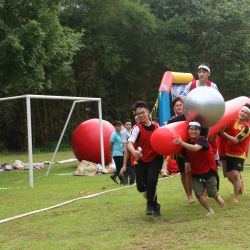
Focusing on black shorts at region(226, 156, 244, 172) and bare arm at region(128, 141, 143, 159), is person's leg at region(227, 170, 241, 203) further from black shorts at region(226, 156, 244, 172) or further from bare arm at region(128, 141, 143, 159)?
bare arm at region(128, 141, 143, 159)

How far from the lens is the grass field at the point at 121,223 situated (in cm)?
558

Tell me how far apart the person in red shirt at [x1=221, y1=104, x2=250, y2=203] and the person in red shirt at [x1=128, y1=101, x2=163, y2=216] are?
3.93 ft

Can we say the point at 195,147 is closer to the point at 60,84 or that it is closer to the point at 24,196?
the point at 24,196

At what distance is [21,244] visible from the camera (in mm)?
5840

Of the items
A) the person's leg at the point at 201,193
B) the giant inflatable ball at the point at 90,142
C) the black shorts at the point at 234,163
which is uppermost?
the black shorts at the point at 234,163

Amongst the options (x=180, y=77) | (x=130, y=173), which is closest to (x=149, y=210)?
(x=130, y=173)

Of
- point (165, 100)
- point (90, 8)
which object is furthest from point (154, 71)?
point (165, 100)

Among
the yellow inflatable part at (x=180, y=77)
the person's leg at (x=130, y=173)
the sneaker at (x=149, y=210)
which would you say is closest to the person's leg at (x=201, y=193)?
the sneaker at (x=149, y=210)

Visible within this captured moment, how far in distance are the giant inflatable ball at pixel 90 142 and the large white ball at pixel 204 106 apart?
8.70 m

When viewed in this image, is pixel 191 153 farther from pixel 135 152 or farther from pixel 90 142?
pixel 90 142

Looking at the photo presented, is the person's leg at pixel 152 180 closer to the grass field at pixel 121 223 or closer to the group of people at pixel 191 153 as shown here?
the group of people at pixel 191 153

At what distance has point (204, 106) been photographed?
6.60 m

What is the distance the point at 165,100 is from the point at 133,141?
32.0ft

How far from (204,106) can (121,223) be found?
6.02ft
